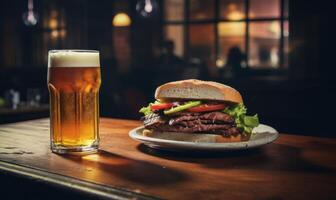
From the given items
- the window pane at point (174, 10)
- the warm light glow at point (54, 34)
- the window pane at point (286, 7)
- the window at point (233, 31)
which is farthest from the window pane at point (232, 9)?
the warm light glow at point (54, 34)

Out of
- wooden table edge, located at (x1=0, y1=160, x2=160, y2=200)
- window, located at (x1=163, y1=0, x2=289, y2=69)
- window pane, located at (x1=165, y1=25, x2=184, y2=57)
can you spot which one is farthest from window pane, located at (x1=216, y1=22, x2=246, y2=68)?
wooden table edge, located at (x1=0, y1=160, x2=160, y2=200)

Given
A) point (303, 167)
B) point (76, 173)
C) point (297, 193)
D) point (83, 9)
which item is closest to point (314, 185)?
point (297, 193)

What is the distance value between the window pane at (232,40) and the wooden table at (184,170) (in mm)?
4869

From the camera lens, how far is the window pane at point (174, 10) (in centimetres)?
711

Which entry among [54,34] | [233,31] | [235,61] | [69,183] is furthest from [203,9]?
[69,183]

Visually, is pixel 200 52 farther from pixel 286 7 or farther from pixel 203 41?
pixel 286 7

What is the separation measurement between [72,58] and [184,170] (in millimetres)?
543

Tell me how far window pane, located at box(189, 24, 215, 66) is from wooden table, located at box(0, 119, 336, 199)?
16.8ft

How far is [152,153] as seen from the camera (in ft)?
4.61

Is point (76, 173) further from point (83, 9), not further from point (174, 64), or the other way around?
point (83, 9)

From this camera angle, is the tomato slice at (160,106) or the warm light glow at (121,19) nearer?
the tomato slice at (160,106)

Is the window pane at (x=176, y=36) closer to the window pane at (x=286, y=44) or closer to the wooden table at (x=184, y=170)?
the window pane at (x=286, y=44)

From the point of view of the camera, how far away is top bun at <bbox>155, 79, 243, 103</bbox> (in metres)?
1.51

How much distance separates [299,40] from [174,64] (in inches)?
81.6
